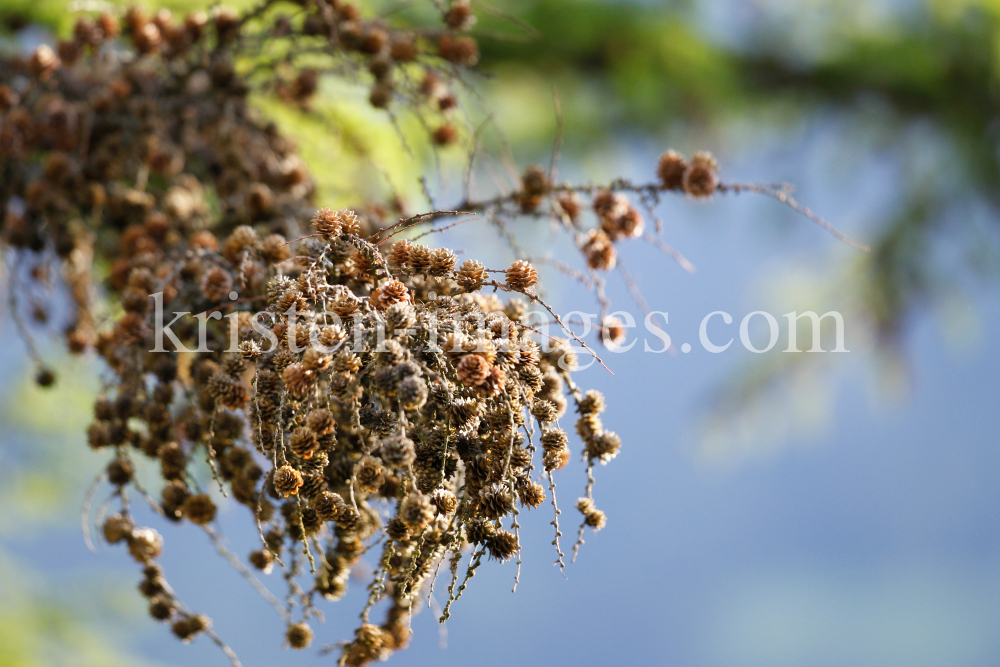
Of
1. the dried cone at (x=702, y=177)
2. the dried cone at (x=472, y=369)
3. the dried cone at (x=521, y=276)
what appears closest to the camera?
the dried cone at (x=472, y=369)

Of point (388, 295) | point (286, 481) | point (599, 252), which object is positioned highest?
point (599, 252)

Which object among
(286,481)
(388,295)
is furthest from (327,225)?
(286,481)

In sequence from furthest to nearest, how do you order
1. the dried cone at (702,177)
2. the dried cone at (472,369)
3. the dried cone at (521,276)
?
the dried cone at (702,177) < the dried cone at (521,276) < the dried cone at (472,369)

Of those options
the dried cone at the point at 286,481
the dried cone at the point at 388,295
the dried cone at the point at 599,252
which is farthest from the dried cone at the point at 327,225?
the dried cone at the point at 599,252

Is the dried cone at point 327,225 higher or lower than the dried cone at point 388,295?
higher

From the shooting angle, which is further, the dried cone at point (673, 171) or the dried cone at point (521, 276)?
the dried cone at point (673, 171)

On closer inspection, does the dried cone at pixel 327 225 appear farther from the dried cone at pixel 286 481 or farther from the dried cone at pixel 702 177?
the dried cone at pixel 702 177

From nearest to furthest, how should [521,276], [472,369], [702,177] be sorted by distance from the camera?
[472,369], [521,276], [702,177]

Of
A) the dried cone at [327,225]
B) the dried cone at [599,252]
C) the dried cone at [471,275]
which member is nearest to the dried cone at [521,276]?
the dried cone at [471,275]

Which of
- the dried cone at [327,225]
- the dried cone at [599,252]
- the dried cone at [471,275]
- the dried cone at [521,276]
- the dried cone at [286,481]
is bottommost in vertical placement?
the dried cone at [286,481]

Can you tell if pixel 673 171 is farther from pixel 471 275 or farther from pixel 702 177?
pixel 471 275

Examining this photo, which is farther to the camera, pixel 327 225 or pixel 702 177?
pixel 702 177

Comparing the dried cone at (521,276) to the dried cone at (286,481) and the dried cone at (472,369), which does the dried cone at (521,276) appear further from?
the dried cone at (286,481)
